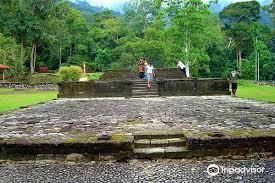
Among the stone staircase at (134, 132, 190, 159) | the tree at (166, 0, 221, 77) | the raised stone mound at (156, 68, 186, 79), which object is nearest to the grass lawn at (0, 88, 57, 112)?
the raised stone mound at (156, 68, 186, 79)

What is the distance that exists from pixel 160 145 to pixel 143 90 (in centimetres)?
1402

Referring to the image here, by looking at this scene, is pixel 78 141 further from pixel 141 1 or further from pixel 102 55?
pixel 141 1

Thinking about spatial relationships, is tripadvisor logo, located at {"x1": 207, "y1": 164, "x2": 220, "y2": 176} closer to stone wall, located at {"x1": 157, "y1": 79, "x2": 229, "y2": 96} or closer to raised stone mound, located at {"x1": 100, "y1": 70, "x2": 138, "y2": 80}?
stone wall, located at {"x1": 157, "y1": 79, "x2": 229, "y2": 96}

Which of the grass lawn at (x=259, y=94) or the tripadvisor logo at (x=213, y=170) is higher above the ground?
the grass lawn at (x=259, y=94)

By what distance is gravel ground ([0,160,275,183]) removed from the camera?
5.30 m

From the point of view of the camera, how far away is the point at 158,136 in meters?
7.21

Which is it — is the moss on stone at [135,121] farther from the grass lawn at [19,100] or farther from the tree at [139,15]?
the tree at [139,15]

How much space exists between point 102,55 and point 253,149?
45610 millimetres

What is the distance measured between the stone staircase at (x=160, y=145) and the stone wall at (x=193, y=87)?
13.5 m

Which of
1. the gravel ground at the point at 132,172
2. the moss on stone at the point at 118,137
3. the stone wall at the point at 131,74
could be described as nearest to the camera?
the gravel ground at the point at 132,172

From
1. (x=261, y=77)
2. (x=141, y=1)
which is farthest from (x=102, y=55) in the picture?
(x=261, y=77)

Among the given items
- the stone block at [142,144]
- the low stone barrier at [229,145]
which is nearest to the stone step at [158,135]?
the stone block at [142,144]

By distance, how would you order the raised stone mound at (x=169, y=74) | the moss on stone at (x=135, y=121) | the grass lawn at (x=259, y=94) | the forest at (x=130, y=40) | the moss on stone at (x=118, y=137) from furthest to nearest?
1. the forest at (x=130, y=40)
2. the raised stone mound at (x=169, y=74)
3. the grass lawn at (x=259, y=94)
4. the moss on stone at (x=135, y=121)
5. the moss on stone at (x=118, y=137)

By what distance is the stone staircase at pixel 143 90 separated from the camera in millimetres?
20439
